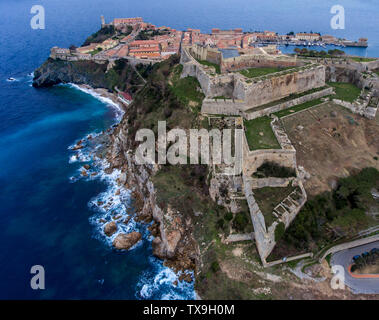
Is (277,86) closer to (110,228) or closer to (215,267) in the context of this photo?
(215,267)

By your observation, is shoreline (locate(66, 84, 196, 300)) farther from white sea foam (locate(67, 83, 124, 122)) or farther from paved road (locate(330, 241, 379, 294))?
paved road (locate(330, 241, 379, 294))

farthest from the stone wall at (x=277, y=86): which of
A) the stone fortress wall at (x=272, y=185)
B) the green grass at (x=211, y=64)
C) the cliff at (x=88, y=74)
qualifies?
the cliff at (x=88, y=74)

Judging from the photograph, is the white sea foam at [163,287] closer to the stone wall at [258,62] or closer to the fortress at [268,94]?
the fortress at [268,94]

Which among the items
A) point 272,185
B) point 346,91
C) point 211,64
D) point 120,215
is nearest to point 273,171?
point 272,185

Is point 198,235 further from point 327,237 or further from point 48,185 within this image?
point 48,185

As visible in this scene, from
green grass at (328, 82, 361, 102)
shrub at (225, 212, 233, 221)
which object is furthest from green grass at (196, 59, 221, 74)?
shrub at (225, 212, 233, 221)

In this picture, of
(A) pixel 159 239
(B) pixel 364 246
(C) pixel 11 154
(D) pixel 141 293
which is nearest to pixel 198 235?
(A) pixel 159 239
